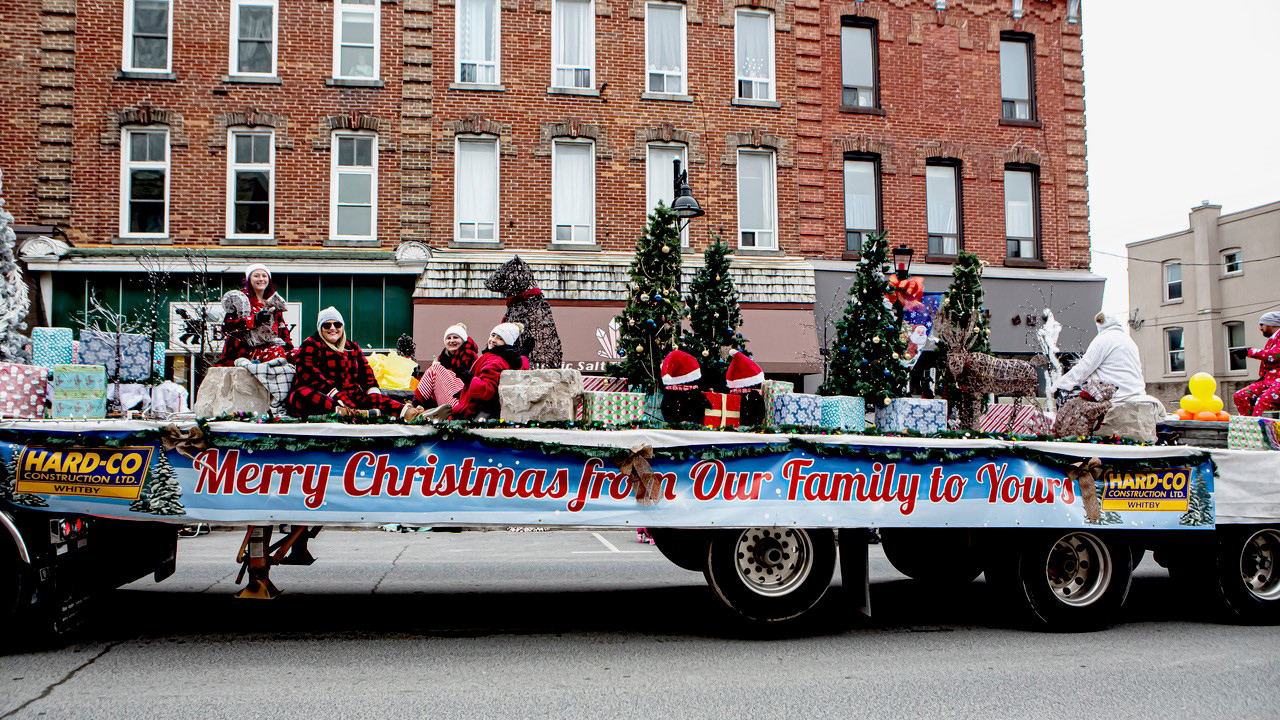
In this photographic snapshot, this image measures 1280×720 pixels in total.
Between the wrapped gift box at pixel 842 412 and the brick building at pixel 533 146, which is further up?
the brick building at pixel 533 146

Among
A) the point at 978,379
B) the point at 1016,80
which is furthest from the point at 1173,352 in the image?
the point at 978,379

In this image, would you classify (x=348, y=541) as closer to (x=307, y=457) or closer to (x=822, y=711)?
(x=307, y=457)

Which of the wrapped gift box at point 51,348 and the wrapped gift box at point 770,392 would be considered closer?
the wrapped gift box at point 51,348

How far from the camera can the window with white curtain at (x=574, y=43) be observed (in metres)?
19.8

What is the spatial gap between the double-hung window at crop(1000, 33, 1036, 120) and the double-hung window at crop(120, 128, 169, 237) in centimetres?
1759

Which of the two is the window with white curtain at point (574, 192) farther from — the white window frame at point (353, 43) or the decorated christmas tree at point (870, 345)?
the decorated christmas tree at point (870, 345)

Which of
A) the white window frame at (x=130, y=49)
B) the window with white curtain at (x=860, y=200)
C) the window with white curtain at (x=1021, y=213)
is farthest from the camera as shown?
the window with white curtain at (x=1021, y=213)

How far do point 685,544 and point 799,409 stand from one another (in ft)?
5.72

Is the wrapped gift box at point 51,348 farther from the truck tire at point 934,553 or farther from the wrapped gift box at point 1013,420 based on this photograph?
the wrapped gift box at point 1013,420

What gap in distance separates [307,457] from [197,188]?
1411 cm

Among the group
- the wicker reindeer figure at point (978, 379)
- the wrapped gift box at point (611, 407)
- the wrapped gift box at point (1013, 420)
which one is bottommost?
the wrapped gift box at point (1013, 420)

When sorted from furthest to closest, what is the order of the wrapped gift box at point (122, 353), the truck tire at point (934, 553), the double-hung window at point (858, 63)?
the double-hung window at point (858, 63) < the truck tire at point (934, 553) < the wrapped gift box at point (122, 353)

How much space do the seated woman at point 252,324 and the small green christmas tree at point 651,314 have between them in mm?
3976

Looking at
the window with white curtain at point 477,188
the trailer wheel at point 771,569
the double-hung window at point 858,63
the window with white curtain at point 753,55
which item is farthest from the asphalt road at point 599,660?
the double-hung window at point 858,63
